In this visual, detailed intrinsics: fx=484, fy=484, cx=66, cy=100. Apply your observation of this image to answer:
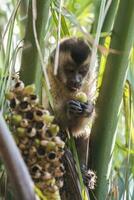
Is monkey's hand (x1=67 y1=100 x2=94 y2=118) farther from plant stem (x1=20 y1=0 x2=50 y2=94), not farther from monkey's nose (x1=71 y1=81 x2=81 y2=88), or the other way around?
plant stem (x1=20 y1=0 x2=50 y2=94)

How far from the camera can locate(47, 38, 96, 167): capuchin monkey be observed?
61.4 inches

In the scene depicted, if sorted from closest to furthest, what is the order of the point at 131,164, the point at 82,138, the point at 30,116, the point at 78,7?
1. the point at 30,116
2. the point at 131,164
3. the point at 78,7
4. the point at 82,138

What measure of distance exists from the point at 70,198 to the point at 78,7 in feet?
2.10

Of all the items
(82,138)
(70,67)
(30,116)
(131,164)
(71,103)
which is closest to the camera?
(30,116)

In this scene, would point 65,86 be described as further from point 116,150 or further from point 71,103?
point 116,150

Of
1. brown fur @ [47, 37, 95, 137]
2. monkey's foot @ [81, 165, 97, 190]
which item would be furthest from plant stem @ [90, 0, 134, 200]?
brown fur @ [47, 37, 95, 137]

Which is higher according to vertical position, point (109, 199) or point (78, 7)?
point (78, 7)

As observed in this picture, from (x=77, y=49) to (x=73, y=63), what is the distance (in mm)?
78

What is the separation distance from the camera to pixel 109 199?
1066 mm

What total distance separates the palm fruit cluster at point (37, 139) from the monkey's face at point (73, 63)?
1034mm

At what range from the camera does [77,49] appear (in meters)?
1.83

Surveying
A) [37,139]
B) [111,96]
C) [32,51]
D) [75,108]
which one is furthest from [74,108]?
[37,139]

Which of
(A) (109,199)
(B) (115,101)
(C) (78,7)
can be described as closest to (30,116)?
(B) (115,101)

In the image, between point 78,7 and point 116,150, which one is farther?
point 78,7
